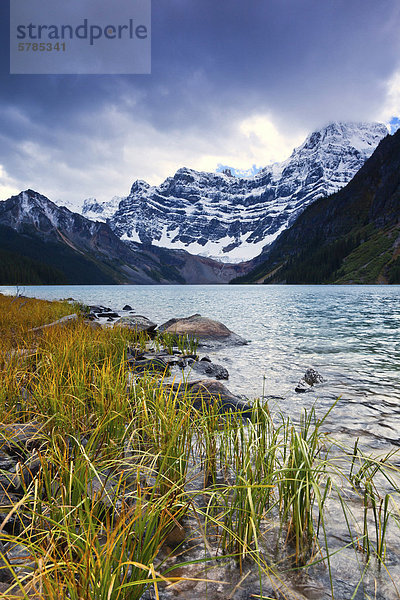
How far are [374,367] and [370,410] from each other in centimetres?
497

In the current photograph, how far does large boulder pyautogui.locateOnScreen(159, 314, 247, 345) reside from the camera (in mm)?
16844

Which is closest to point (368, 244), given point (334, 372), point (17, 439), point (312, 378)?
point (334, 372)

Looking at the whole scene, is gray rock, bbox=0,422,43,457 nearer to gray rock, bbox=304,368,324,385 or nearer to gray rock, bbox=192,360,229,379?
gray rock, bbox=192,360,229,379

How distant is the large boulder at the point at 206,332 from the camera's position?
1684 centimetres

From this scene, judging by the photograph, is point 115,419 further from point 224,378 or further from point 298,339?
point 298,339

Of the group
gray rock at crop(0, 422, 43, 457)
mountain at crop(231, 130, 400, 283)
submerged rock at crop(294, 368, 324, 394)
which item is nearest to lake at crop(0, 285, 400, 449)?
submerged rock at crop(294, 368, 324, 394)

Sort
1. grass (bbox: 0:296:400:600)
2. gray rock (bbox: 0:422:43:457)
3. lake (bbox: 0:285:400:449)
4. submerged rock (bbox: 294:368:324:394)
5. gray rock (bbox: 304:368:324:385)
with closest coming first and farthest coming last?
1. grass (bbox: 0:296:400:600)
2. gray rock (bbox: 0:422:43:457)
3. lake (bbox: 0:285:400:449)
4. submerged rock (bbox: 294:368:324:394)
5. gray rock (bbox: 304:368:324:385)

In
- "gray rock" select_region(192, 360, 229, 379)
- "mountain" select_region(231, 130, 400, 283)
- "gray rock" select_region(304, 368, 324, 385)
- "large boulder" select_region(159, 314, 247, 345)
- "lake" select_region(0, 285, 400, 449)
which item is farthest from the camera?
"mountain" select_region(231, 130, 400, 283)

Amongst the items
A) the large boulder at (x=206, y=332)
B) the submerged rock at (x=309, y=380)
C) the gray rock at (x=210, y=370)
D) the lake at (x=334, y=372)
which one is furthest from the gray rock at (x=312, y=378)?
the large boulder at (x=206, y=332)

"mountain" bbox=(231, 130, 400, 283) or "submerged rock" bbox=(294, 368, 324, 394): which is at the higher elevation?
"mountain" bbox=(231, 130, 400, 283)

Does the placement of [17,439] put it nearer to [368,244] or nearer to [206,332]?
[206,332]

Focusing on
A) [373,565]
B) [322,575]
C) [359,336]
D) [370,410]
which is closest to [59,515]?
[322,575]

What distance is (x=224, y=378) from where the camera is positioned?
1009cm

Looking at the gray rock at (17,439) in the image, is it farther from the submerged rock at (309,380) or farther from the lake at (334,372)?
the submerged rock at (309,380)
